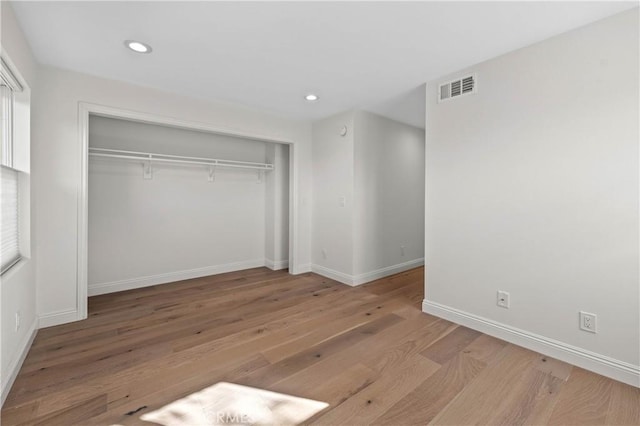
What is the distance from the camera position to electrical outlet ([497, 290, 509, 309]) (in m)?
2.31

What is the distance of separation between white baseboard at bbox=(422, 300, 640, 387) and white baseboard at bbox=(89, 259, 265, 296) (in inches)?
114

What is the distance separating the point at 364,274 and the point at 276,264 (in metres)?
1.45

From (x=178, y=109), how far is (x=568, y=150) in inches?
141

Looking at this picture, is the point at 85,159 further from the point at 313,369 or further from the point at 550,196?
the point at 550,196

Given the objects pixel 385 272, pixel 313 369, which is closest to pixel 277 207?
pixel 385 272

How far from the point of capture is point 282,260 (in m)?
4.58

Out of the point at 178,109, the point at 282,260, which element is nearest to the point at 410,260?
the point at 282,260

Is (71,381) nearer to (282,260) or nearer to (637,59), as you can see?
(282,260)

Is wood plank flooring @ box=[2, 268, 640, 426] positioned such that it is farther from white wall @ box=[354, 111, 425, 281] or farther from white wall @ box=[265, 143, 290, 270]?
white wall @ box=[265, 143, 290, 270]

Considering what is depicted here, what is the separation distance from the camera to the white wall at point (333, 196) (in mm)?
3777

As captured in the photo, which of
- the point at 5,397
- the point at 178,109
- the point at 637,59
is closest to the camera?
the point at 5,397

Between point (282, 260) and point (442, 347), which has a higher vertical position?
point (282, 260)

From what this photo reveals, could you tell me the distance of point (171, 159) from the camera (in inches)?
142

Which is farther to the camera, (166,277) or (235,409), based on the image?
(166,277)
